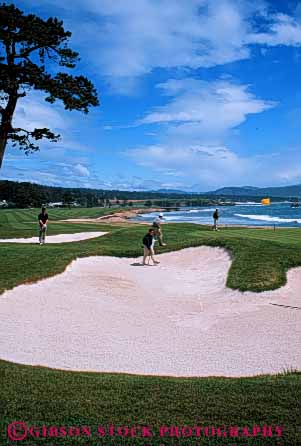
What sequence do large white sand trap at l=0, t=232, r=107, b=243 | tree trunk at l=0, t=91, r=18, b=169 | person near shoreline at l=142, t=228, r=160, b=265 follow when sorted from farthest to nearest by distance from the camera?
large white sand trap at l=0, t=232, r=107, b=243, person near shoreline at l=142, t=228, r=160, b=265, tree trunk at l=0, t=91, r=18, b=169

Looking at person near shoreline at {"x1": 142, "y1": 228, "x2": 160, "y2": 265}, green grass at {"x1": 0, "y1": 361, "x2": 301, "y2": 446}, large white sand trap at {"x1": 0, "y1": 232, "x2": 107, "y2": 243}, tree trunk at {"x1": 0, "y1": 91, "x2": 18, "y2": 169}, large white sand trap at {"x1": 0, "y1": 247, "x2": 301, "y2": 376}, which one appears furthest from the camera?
large white sand trap at {"x1": 0, "y1": 232, "x2": 107, "y2": 243}

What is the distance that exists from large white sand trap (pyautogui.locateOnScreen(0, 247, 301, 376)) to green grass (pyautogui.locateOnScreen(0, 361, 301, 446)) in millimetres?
1433

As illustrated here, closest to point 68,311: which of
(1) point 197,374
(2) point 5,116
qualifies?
(1) point 197,374

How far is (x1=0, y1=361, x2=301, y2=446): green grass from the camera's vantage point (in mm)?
4680

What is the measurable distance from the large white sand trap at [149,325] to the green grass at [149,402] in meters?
1.43

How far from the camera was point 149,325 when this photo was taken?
1041cm

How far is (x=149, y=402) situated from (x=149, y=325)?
5102 millimetres

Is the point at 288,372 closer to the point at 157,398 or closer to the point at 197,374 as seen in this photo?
the point at 197,374

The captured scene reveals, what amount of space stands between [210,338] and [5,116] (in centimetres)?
1163

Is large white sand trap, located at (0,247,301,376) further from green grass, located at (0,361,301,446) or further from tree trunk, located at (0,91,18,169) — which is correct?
tree trunk, located at (0,91,18,169)

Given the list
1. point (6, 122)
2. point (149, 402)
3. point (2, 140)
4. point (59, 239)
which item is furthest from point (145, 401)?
point (59, 239)

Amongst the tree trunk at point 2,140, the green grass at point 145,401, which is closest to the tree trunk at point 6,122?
the tree trunk at point 2,140

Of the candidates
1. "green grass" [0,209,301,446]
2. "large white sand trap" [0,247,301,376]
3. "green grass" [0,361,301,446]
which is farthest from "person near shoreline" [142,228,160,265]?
"green grass" [0,361,301,446]

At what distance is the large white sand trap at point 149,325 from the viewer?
8055 millimetres
